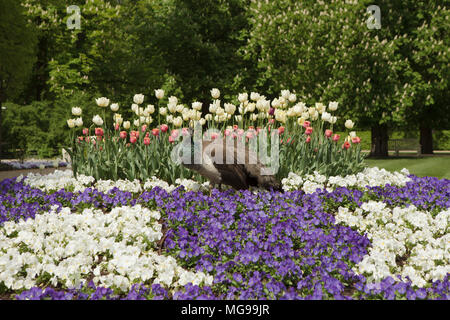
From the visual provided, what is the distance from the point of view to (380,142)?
21.8 m

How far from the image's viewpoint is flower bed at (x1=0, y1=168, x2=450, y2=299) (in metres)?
3.52

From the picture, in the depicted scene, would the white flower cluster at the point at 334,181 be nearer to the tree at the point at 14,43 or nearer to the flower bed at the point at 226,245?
the flower bed at the point at 226,245

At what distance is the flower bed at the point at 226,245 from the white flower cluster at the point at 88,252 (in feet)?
0.04

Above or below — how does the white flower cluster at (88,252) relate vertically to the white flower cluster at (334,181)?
below

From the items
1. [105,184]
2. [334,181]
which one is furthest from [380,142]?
[105,184]

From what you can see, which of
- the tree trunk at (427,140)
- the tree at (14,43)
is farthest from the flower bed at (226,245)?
the tree trunk at (427,140)

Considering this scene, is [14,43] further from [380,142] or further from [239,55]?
[380,142]

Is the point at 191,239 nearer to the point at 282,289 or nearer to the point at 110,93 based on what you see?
the point at 282,289

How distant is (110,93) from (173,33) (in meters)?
5.57

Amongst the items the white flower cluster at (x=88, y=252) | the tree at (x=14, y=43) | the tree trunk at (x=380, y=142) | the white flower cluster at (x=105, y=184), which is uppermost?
the tree at (x=14, y=43)

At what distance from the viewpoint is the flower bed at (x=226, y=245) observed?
3520 mm

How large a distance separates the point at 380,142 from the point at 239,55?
8.49 meters

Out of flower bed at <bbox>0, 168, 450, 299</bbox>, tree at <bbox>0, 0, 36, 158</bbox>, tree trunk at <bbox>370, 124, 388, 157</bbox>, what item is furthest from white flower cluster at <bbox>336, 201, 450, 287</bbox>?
tree trunk at <bbox>370, 124, 388, 157</bbox>

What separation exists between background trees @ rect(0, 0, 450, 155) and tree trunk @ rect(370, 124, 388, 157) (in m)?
0.06
